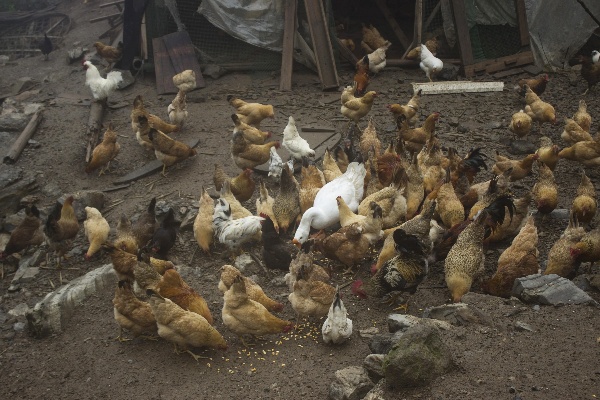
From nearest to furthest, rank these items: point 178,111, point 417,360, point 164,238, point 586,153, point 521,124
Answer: point 417,360, point 164,238, point 586,153, point 521,124, point 178,111

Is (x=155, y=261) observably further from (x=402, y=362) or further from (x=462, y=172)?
(x=462, y=172)

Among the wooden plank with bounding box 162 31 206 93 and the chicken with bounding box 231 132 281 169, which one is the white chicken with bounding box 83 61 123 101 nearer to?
the wooden plank with bounding box 162 31 206 93

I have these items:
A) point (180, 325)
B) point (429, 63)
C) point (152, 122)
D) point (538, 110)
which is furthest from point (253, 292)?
point (429, 63)

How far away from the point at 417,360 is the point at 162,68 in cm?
1024

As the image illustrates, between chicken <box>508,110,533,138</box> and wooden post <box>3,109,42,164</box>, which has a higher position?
wooden post <box>3,109,42,164</box>

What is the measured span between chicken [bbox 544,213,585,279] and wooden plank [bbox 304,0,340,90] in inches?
276

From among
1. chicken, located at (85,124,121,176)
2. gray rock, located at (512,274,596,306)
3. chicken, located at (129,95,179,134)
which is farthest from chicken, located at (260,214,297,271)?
chicken, located at (129,95,179,134)

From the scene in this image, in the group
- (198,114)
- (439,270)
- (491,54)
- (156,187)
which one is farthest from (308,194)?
(491,54)

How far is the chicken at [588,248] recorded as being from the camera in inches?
259

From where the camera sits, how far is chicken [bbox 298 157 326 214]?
797 centimetres

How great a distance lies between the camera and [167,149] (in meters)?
9.38

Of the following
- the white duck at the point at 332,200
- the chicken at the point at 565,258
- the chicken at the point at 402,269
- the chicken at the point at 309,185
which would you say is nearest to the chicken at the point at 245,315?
the chicken at the point at 402,269

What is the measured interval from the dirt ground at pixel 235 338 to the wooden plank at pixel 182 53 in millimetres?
1332

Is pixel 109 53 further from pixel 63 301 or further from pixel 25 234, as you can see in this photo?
pixel 63 301
